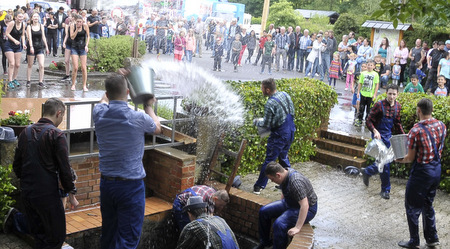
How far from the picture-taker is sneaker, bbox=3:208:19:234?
543 centimetres

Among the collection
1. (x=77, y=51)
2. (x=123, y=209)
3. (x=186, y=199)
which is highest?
(x=77, y=51)

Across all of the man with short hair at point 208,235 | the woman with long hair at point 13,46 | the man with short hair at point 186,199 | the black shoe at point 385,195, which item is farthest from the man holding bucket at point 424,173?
the woman with long hair at point 13,46

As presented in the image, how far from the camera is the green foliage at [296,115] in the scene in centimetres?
827

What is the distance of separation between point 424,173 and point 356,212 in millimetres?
1406

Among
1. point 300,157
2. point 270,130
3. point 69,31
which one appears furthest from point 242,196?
point 69,31

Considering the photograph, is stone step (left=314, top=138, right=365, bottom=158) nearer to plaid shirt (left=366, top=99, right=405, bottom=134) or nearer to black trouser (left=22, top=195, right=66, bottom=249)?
plaid shirt (left=366, top=99, right=405, bottom=134)

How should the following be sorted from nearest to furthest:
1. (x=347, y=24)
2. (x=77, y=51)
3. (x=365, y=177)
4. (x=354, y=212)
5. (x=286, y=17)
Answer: (x=354, y=212)
(x=365, y=177)
(x=77, y=51)
(x=347, y=24)
(x=286, y=17)

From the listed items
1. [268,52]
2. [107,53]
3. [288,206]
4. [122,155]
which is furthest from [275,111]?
[268,52]

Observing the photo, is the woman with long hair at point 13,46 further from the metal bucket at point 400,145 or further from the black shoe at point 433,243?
the black shoe at point 433,243

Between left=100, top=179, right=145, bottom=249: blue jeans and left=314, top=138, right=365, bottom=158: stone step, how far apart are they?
225 inches

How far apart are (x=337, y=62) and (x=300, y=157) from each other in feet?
31.3

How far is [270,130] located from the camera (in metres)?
7.70

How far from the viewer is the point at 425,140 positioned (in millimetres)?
6449

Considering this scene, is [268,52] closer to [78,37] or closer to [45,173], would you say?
[78,37]
